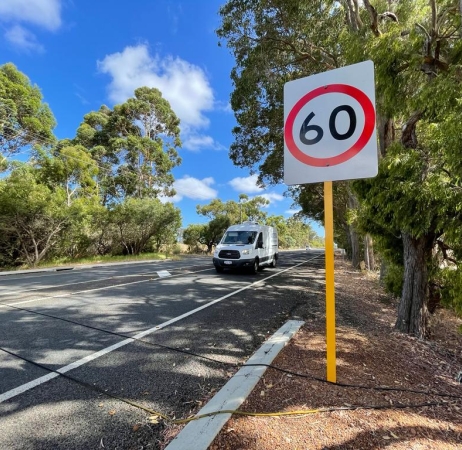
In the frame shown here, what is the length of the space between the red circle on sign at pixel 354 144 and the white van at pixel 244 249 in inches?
351

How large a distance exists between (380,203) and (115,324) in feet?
15.4

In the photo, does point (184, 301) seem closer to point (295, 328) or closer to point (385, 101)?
point (295, 328)

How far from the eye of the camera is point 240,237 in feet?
40.8

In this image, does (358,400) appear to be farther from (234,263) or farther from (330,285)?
(234,263)

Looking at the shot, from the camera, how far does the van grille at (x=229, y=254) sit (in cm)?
1129

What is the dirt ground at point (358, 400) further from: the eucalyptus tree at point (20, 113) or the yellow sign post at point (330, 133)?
the eucalyptus tree at point (20, 113)

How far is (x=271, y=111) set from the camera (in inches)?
459

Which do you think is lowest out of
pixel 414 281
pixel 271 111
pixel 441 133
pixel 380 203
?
pixel 414 281

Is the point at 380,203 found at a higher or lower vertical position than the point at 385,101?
lower

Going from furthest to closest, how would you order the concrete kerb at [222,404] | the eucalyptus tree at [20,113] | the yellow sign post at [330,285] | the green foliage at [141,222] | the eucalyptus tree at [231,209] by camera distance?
1. the eucalyptus tree at [231,209]
2. the green foliage at [141,222]
3. the eucalyptus tree at [20,113]
4. the yellow sign post at [330,285]
5. the concrete kerb at [222,404]

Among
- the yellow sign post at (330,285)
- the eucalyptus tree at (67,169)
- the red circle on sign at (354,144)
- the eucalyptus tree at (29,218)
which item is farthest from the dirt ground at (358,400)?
the eucalyptus tree at (67,169)

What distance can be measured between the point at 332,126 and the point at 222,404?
8.21 ft

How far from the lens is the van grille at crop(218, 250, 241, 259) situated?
11.3 m

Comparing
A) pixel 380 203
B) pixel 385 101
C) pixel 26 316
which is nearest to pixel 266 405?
pixel 380 203
